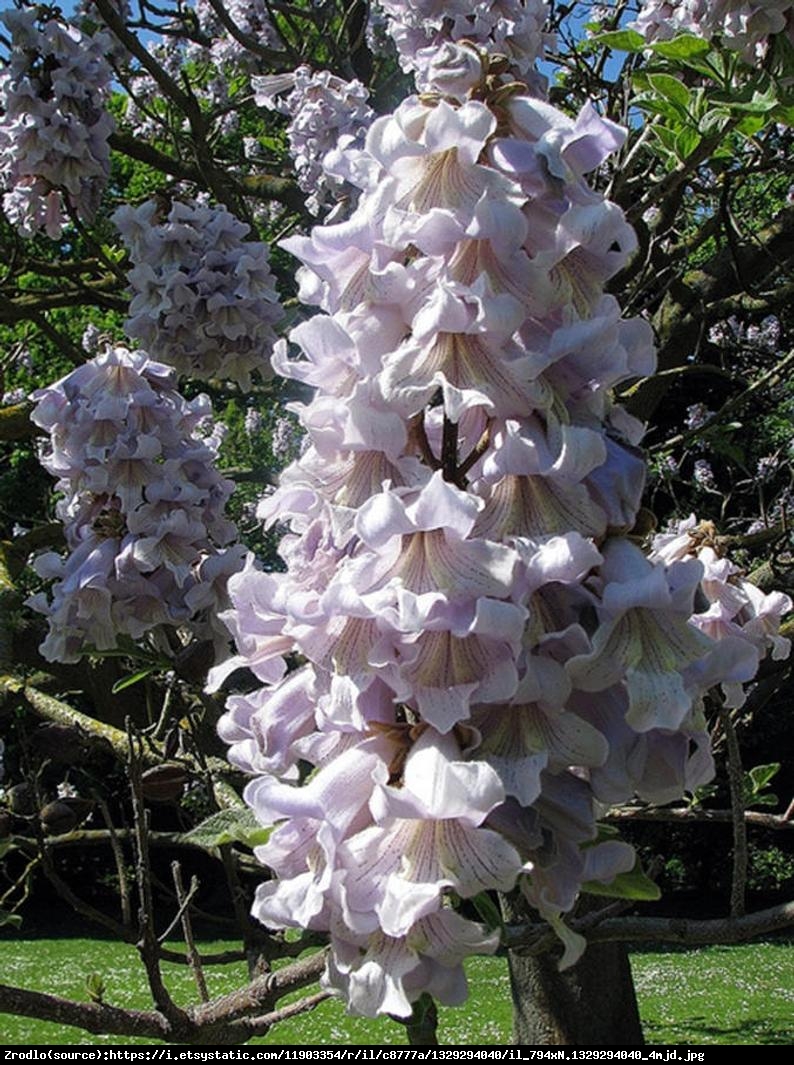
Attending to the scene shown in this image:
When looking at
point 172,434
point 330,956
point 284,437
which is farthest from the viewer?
point 284,437

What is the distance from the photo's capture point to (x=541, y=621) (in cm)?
99

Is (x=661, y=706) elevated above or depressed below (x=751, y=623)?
above

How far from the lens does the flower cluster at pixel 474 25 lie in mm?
2877

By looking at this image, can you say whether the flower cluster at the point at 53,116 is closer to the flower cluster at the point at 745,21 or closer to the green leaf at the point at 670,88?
the flower cluster at the point at 745,21

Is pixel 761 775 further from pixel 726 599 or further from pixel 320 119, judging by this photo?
pixel 320 119

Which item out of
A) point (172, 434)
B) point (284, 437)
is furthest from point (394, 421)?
point (284, 437)

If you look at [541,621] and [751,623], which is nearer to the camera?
[541,621]

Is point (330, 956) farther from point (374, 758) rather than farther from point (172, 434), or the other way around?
point (172, 434)

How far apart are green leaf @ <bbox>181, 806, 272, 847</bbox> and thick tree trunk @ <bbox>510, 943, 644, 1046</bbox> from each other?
440 cm

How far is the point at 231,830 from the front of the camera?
4.71 feet

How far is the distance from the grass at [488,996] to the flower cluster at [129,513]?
16.8 feet

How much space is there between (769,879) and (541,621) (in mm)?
18104

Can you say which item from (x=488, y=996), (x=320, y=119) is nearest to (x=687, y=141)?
(x=320, y=119)

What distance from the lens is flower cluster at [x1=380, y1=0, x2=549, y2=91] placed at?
2877mm
